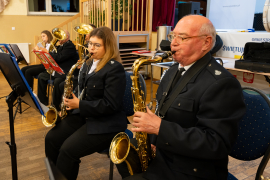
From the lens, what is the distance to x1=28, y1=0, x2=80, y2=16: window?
805 centimetres

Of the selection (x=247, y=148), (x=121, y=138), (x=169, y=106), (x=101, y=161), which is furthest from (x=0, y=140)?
(x=247, y=148)

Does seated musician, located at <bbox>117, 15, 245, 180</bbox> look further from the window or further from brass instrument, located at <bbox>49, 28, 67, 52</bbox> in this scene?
the window

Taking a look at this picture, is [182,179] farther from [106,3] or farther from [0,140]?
[106,3]

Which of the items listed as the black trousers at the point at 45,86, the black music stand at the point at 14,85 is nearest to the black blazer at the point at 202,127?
the black music stand at the point at 14,85

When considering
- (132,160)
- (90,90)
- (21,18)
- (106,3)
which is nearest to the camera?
(132,160)

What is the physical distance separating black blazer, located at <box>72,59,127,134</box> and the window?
7224mm

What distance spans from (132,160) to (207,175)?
1.43 feet

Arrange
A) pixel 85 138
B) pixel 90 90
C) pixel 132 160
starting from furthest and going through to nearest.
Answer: pixel 90 90, pixel 85 138, pixel 132 160

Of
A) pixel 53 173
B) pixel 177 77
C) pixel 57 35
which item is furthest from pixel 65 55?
pixel 53 173

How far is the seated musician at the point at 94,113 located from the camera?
164 cm

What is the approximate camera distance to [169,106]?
1172 millimetres

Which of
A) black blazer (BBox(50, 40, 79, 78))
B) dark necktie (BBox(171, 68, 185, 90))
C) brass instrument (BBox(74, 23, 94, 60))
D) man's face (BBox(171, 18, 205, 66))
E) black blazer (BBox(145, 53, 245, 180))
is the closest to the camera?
black blazer (BBox(145, 53, 245, 180))

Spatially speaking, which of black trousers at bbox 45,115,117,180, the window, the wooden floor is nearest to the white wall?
the window

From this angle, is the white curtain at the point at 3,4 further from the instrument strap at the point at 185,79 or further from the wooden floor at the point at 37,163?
the instrument strap at the point at 185,79
